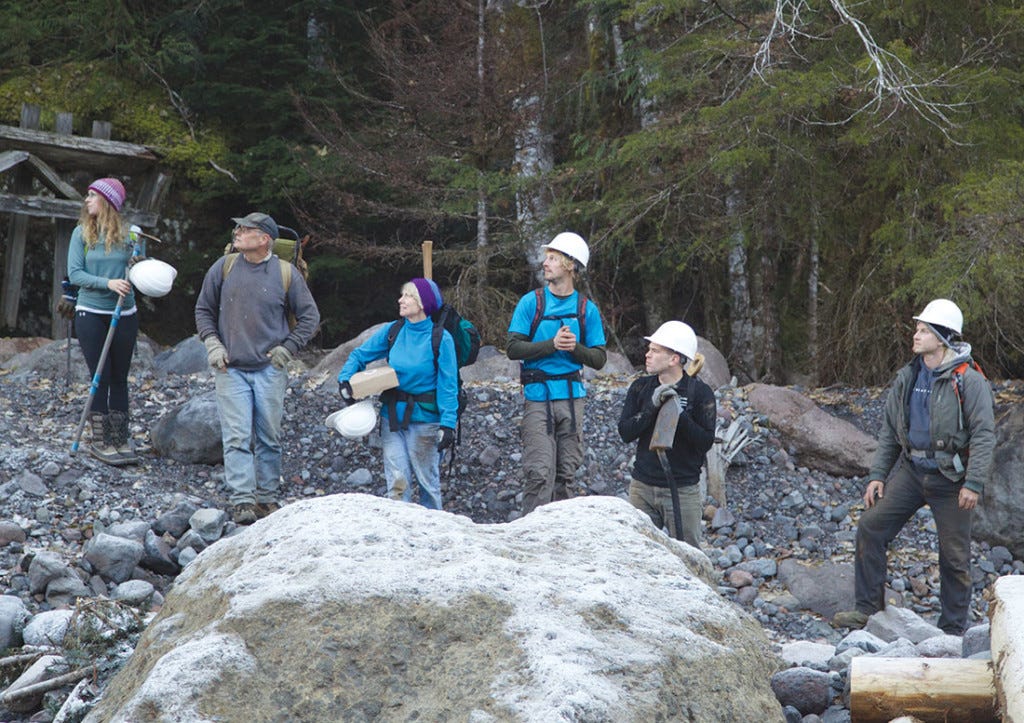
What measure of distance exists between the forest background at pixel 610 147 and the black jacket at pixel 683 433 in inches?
189

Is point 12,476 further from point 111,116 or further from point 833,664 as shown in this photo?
point 111,116

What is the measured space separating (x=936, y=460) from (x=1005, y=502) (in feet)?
11.1

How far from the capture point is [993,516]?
10.1m

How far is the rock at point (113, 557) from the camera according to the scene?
7.50 m

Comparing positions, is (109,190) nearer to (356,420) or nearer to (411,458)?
(356,420)

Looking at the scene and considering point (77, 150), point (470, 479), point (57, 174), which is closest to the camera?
point (470, 479)

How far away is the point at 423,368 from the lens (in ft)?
25.6

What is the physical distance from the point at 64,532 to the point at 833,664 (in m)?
5.59

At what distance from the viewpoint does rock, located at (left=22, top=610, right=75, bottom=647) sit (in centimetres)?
538

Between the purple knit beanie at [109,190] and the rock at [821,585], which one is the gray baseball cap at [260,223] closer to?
the purple knit beanie at [109,190]

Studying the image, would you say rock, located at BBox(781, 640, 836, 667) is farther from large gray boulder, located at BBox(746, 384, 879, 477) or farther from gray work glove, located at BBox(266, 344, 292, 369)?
large gray boulder, located at BBox(746, 384, 879, 477)

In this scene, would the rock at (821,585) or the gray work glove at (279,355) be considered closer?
the gray work glove at (279,355)

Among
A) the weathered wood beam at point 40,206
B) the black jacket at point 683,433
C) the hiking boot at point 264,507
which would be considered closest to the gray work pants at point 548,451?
the black jacket at point 683,433

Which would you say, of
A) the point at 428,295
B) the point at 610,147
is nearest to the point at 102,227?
the point at 428,295
